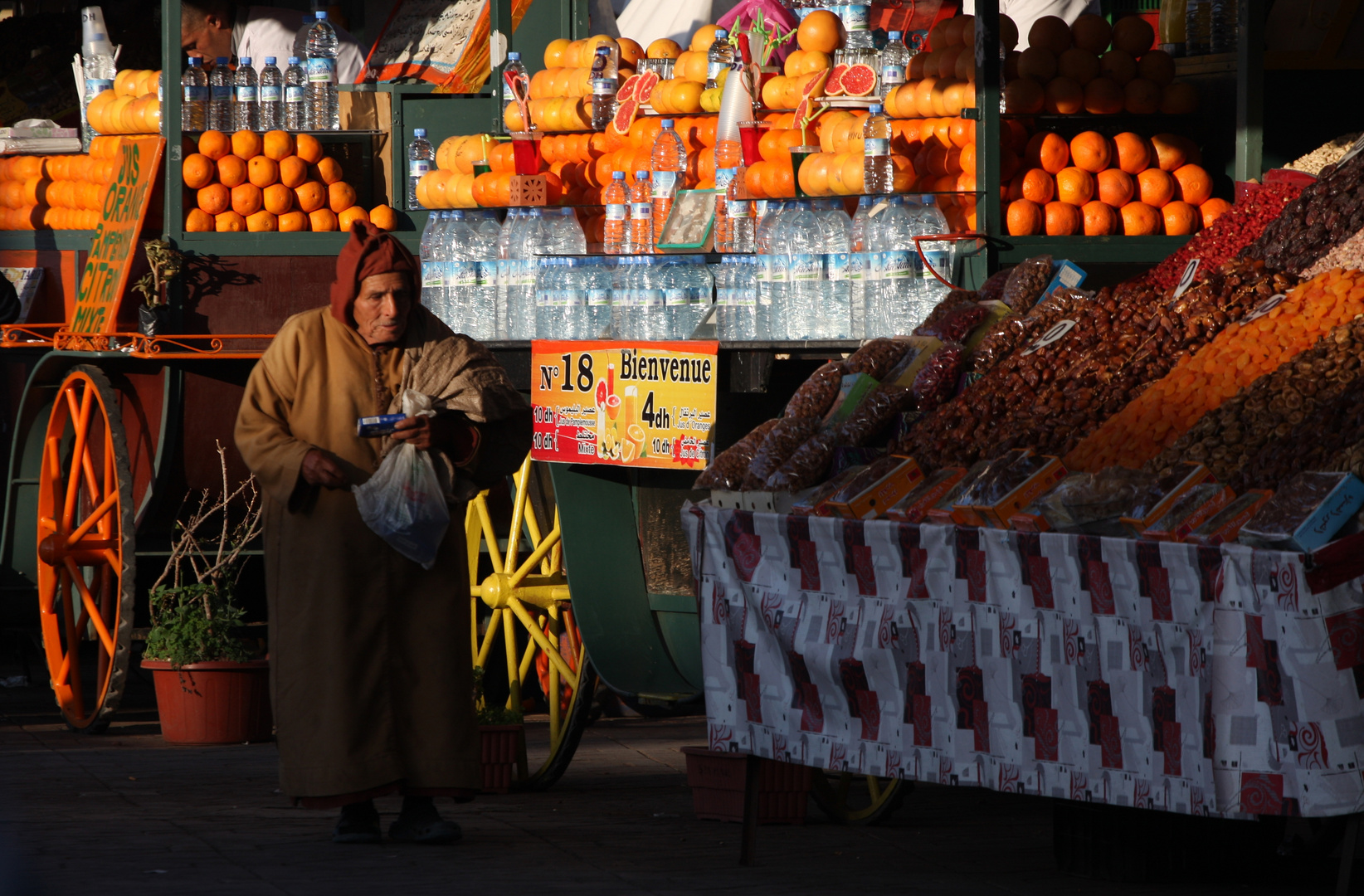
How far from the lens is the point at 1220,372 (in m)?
4.23

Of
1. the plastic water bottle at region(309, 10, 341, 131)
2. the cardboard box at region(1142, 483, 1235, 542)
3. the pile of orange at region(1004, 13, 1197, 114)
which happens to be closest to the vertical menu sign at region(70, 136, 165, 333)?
the plastic water bottle at region(309, 10, 341, 131)

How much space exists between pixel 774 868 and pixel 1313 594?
5.63ft

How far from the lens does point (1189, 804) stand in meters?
3.66

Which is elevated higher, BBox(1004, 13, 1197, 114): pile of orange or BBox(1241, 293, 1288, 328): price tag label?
BBox(1004, 13, 1197, 114): pile of orange

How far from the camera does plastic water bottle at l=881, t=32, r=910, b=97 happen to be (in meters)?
6.09

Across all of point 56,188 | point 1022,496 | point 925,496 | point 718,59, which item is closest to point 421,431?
point 925,496

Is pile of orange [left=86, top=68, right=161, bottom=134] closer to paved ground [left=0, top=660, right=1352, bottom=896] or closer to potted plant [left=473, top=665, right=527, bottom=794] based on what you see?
paved ground [left=0, top=660, right=1352, bottom=896]

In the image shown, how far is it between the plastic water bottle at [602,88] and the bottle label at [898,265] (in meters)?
1.80

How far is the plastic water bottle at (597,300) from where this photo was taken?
620 centimetres

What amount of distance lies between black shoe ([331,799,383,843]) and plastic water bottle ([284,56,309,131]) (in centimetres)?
369

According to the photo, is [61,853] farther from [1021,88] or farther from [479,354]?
[1021,88]

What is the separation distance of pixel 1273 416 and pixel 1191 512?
1.20 ft

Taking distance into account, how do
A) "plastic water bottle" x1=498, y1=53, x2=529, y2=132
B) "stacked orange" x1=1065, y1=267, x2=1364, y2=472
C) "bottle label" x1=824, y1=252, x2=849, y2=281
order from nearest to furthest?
"stacked orange" x1=1065, y1=267, x2=1364, y2=472 < "bottle label" x1=824, y1=252, x2=849, y2=281 < "plastic water bottle" x1=498, y1=53, x2=529, y2=132

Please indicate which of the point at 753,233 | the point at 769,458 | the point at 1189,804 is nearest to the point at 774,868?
the point at 769,458
